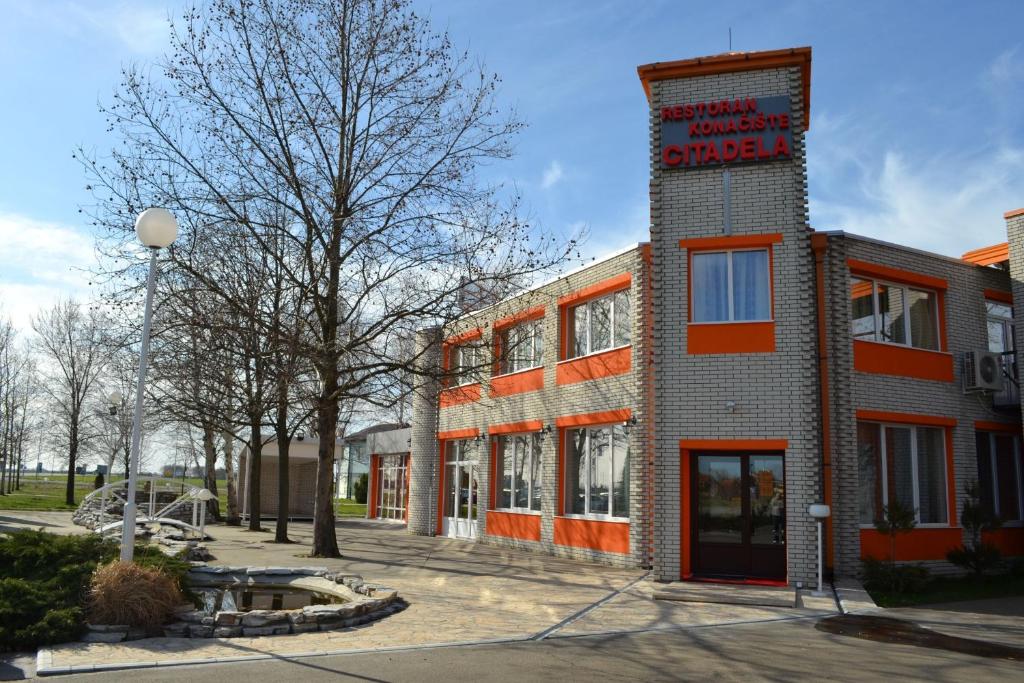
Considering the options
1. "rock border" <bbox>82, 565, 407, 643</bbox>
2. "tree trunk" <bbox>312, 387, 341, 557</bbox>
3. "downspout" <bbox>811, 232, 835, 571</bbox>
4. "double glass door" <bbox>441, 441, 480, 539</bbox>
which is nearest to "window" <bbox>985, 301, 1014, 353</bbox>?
"downspout" <bbox>811, 232, 835, 571</bbox>

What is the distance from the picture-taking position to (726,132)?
49.6 feet

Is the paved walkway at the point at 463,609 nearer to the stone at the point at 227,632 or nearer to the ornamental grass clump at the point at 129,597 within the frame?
the stone at the point at 227,632

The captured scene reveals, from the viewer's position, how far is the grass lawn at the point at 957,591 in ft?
42.7

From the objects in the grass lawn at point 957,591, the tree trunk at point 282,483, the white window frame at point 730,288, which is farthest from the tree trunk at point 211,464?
the grass lawn at point 957,591

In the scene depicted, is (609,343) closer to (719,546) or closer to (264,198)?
(719,546)

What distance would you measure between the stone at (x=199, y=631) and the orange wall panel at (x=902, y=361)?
40.7 ft

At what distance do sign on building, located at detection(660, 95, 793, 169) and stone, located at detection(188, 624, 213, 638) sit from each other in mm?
10938

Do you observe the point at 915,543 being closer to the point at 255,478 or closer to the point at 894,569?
the point at 894,569

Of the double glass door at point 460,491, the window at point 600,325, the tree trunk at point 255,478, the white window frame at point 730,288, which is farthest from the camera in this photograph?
the tree trunk at point 255,478

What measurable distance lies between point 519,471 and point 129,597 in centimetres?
1358

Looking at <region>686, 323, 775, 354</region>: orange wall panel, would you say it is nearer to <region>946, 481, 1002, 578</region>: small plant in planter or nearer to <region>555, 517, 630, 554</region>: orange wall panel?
<region>555, 517, 630, 554</region>: orange wall panel

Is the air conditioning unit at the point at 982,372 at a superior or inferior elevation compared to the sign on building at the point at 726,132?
A: inferior

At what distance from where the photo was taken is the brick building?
47.1 feet

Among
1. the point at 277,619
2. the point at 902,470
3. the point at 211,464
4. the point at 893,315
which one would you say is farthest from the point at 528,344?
the point at 211,464
